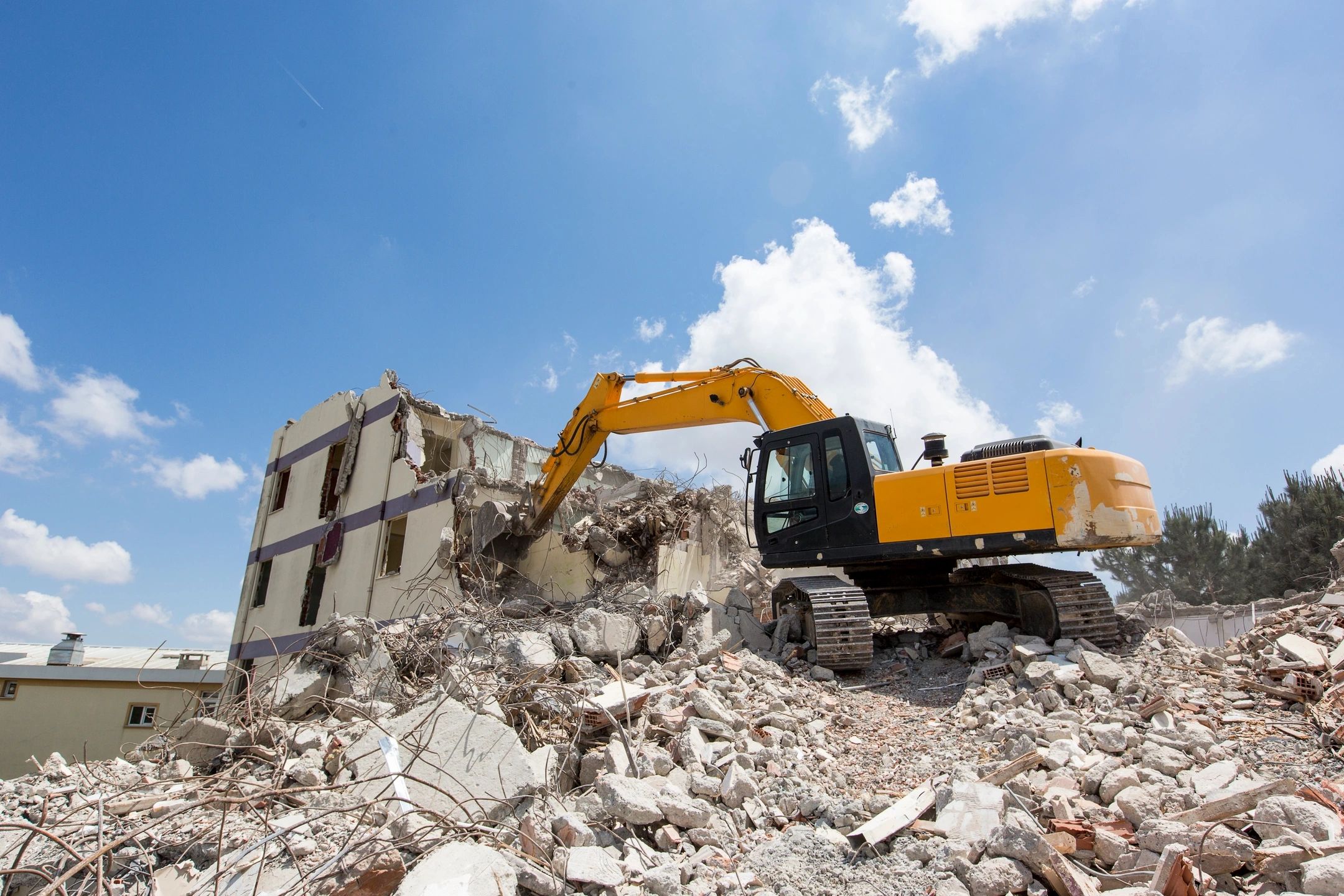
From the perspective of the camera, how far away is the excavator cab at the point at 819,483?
740cm

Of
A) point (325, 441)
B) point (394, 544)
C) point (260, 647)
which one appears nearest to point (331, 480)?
point (325, 441)

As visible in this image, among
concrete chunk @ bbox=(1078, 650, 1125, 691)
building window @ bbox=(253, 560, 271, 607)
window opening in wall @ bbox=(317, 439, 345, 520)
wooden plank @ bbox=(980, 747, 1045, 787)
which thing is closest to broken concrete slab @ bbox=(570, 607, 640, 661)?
wooden plank @ bbox=(980, 747, 1045, 787)

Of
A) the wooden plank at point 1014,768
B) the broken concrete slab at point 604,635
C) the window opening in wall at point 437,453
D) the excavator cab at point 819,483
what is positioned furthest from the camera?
the window opening in wall at point 437,453

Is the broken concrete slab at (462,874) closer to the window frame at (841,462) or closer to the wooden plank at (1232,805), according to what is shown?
the wooden plank at (1232,805)

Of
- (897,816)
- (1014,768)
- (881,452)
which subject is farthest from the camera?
(881,452)

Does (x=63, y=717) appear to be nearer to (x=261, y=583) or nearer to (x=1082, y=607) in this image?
(x=261, y=583)

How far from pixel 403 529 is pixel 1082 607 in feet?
40.1

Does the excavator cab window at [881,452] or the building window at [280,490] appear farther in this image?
the building window at [280,490]

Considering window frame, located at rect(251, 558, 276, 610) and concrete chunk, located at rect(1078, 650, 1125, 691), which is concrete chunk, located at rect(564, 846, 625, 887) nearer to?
concrete chunk, located at rect(1078, 650, 1125, 691)

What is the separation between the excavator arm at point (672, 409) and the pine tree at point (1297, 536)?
17.5 m

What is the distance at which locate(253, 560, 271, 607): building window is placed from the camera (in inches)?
719

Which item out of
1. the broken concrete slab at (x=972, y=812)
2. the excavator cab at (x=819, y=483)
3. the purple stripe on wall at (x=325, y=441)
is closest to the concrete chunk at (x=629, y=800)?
the broken concrete slab at (x=972, y=812)

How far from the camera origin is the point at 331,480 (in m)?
17.0

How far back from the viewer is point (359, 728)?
472 cm
